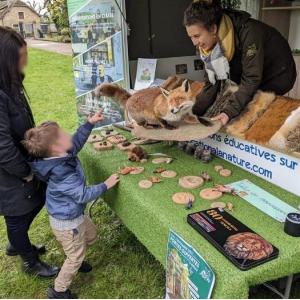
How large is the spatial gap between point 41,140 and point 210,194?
0.75m

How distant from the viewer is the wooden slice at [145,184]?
1673 mm

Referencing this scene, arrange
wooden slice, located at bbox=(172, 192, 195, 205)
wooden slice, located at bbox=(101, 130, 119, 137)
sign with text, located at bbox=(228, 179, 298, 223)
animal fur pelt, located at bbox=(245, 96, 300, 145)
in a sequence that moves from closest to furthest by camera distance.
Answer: sign with text, located at bbox=(228, 179, 298, 223) → wooden slice, located at bbox=(172, 192, 195, 205) → animal fur pelt, located at bbox=(245, 96, 300, 145) → wooden slice, located at bbox=(101, 130, 119, 137)

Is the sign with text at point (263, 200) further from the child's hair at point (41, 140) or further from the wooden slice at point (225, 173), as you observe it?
the child's hair at point (41, 140)

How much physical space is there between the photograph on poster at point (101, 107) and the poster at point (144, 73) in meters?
0.16

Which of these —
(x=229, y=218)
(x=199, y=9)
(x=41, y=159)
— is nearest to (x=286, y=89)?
(x=199, y=9)

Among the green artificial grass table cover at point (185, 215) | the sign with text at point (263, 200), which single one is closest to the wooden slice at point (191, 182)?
the green artificial grass table cover at point (185, 215)

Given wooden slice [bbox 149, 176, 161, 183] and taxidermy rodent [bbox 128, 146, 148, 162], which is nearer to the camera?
wooden slice [bbox 149, 176, 161, 183]

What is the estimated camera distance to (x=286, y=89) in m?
1.99

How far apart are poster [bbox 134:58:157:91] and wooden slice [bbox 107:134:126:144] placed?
777mm

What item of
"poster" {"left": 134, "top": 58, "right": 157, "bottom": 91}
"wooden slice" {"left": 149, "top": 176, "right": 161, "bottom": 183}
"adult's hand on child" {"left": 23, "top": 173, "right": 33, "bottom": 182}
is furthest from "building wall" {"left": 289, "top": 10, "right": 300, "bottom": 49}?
"adult's hand on child" {"left": 23, "top": 173, "right": 33, "bottom": 182}

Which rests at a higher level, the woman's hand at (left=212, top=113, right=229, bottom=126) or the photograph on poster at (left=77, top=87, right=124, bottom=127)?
the woman's hand at (left=212, top=113, right=229, bottom=126)

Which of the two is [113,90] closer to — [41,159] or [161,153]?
[161,153]

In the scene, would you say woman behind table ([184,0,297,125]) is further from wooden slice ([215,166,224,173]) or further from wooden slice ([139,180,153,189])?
wooden slice ([139,180,153,189])

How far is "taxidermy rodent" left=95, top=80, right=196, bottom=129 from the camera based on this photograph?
1.79 metres
